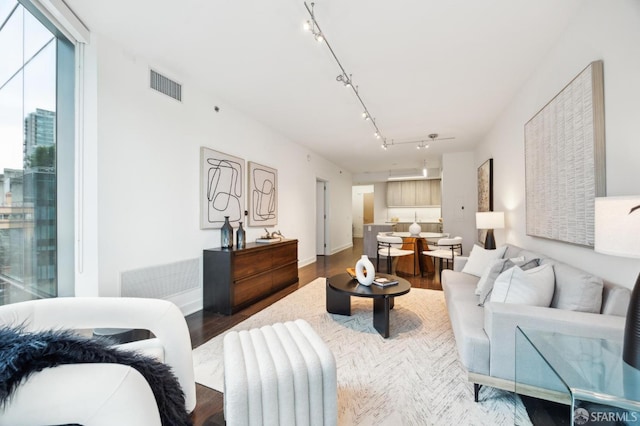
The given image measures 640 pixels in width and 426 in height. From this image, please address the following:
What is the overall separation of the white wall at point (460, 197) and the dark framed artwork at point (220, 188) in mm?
5077

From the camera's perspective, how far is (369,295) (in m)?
2.55

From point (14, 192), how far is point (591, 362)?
11.1 feet

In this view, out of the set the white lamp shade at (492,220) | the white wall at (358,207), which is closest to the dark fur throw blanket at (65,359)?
the white lamp shade at (492,220)

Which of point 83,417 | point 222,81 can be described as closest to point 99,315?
point 83,417

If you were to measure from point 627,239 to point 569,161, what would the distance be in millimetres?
1414

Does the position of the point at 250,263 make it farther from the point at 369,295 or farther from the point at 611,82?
the point at 611,82

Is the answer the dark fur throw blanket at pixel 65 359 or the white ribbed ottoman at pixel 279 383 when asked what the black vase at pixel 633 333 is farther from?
the dark fur throw blanket at pixel 65 359

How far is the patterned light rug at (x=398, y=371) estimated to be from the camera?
1.59 m

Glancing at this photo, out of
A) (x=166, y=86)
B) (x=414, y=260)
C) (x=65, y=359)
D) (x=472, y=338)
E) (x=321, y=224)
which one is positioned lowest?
(x=414, y=260)

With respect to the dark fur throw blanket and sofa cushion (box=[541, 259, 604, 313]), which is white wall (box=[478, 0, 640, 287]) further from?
the dark fur throw blanket

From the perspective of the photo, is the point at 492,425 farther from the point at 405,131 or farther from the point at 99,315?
the point at 405,131

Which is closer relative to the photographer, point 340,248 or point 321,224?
point 321,224

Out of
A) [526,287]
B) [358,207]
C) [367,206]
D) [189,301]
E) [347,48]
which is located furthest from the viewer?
[367,206]

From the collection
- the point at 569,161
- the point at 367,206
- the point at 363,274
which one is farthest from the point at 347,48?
the point at 367,206
